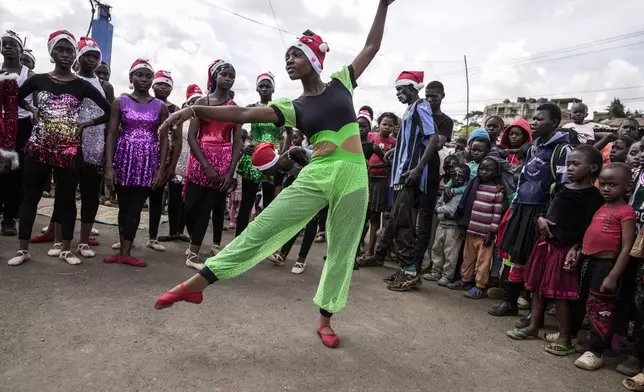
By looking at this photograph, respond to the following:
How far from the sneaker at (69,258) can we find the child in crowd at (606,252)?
4268 mm

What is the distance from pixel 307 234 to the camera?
4836mm

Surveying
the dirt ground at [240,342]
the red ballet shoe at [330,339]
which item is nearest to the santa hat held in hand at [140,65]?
the dirt ground at [240,342]

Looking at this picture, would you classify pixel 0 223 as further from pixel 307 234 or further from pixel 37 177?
pixel 307 234

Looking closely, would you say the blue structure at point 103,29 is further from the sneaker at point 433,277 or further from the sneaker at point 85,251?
the sneaker at point 433,277

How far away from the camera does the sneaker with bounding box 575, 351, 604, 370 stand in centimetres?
290

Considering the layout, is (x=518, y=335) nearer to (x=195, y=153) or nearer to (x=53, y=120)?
(x=195, y=153)

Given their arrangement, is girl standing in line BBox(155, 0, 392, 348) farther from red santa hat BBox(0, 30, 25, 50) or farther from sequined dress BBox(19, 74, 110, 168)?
red santa hat BBox(0, 30, 25, 50)

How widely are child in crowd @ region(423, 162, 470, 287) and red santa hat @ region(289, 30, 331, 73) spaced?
8.96ft

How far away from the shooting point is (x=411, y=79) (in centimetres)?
444

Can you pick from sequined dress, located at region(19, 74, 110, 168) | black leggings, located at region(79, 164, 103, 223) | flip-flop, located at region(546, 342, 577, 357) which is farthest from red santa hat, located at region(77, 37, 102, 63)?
flip-flop, located at region(546, 342, 577, 357)

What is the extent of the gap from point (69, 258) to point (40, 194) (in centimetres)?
66

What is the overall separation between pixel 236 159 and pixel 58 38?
1.91m

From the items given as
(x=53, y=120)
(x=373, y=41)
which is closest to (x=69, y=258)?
(x=53, y=120)

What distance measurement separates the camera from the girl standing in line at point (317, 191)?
2.65 meters
